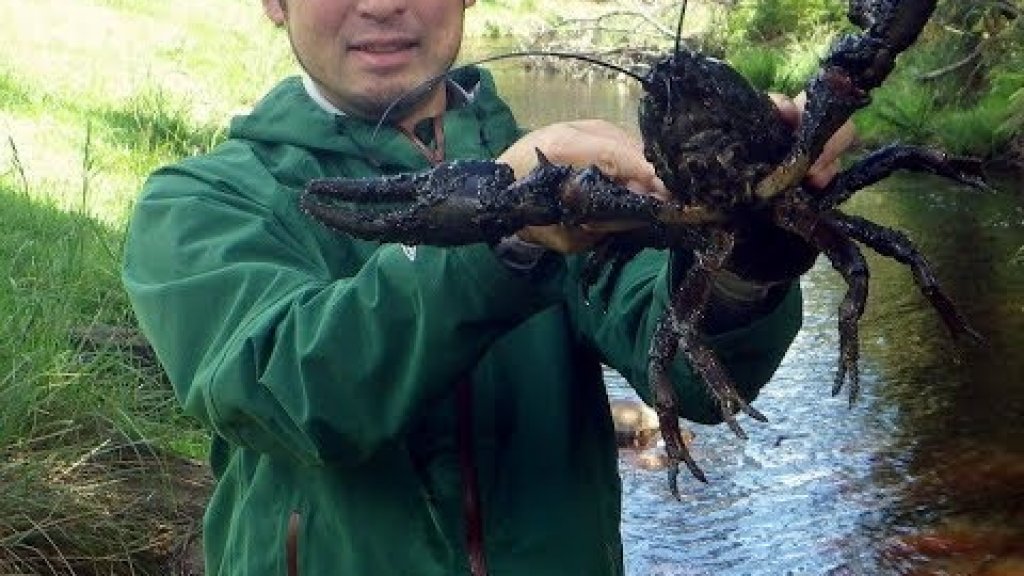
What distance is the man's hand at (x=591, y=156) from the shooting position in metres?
2.15

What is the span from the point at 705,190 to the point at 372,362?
57 centimetres

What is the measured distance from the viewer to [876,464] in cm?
752

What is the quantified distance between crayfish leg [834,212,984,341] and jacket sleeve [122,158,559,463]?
1.59ft

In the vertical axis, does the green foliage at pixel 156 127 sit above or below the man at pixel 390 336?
below

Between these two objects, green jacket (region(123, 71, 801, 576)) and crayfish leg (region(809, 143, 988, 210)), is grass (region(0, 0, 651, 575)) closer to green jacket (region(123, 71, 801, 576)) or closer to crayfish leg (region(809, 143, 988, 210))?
green jacket (region(123, 71, 801, 576))

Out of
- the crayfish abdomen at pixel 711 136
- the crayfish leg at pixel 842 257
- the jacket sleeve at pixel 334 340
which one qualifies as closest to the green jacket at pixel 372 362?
the jacket sleeve at pixel 334 340

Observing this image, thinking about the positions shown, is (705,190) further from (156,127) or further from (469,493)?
(156,127)

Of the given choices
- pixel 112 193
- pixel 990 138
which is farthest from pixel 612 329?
pixel 990 138

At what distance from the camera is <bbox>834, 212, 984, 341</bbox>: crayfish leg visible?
86.4 inches

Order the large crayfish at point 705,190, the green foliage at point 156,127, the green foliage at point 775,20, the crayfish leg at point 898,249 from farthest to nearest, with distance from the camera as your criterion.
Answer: the green foliage at point 775,20, the green foliage at point 156,127, the crayfish leg at point 898,249, the large crayfish at point 705,190

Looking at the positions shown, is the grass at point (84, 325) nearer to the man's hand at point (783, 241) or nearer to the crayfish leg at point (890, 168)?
the man's hand at point (783, 241)

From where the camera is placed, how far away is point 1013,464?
7.27 m

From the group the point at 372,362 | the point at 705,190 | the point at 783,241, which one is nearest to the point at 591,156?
the point at 705,190

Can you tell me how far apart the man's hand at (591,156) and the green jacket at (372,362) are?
0.08 m
